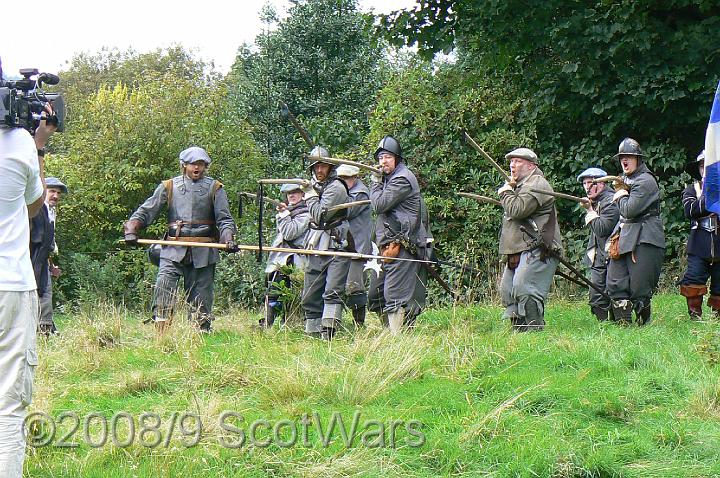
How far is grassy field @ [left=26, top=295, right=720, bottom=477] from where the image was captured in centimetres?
569

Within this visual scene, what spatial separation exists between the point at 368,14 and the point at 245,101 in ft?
21.2

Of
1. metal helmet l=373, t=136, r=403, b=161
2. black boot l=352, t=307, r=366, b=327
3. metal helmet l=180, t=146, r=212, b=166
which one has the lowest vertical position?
black boot l=352, t=307, r=366, b=327

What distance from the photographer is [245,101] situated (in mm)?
23109

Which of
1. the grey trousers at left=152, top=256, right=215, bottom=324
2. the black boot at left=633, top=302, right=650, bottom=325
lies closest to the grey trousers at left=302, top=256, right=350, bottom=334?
the grey trousers at left=152, top=256, right=215, bottom=324

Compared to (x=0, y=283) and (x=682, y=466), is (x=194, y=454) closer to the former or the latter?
(x=0, y=283)

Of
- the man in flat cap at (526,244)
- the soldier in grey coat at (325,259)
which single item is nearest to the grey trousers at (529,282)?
the man in flat cap at (526,244)

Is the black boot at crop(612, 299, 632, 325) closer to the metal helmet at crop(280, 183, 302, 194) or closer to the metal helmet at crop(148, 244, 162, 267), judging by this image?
the metal helmet at crop(280, 183, 302, 194)

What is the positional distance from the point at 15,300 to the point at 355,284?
571 cm

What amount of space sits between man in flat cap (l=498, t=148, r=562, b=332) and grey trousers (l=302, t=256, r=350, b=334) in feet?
5.55

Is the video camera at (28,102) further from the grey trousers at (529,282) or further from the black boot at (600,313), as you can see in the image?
the black boot at (600,313)

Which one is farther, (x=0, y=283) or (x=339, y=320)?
(x=339, y=320)

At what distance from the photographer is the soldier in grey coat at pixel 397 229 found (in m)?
9.97

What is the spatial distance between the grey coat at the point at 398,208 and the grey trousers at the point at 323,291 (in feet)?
1.84

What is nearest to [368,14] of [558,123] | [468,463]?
[558,123]
